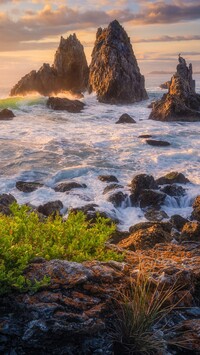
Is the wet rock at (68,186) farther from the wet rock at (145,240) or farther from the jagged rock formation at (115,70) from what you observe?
the jagged rock formation at (115,70)

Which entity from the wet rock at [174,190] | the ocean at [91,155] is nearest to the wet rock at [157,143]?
the ocean at [91,155]

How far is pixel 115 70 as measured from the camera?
59.1m

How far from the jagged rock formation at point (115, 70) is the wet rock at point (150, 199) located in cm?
4027

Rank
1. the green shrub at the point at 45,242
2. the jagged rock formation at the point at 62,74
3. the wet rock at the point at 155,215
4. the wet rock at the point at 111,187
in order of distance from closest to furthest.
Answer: the green shrub at the point at 45,242, the wet rock at the point at 155,215, the wet rock at the point at 111,187, the jagged rock formation at the point at 62,74

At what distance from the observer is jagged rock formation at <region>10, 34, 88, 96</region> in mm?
67062

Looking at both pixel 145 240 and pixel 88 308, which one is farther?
pixel 145 240

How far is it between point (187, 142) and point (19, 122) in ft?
57.4

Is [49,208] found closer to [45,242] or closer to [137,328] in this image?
[45,242]

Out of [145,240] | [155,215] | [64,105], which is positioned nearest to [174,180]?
[155,215]

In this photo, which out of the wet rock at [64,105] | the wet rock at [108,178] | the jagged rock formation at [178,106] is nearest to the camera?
the wet rock at [108,178]

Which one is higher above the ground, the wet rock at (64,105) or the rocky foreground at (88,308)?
the rocky foreground at (88,308)

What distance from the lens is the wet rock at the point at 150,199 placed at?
18295 millimetres

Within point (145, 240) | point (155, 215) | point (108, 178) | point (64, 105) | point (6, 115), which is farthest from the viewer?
point (64, 105)

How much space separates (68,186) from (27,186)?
1976mm
